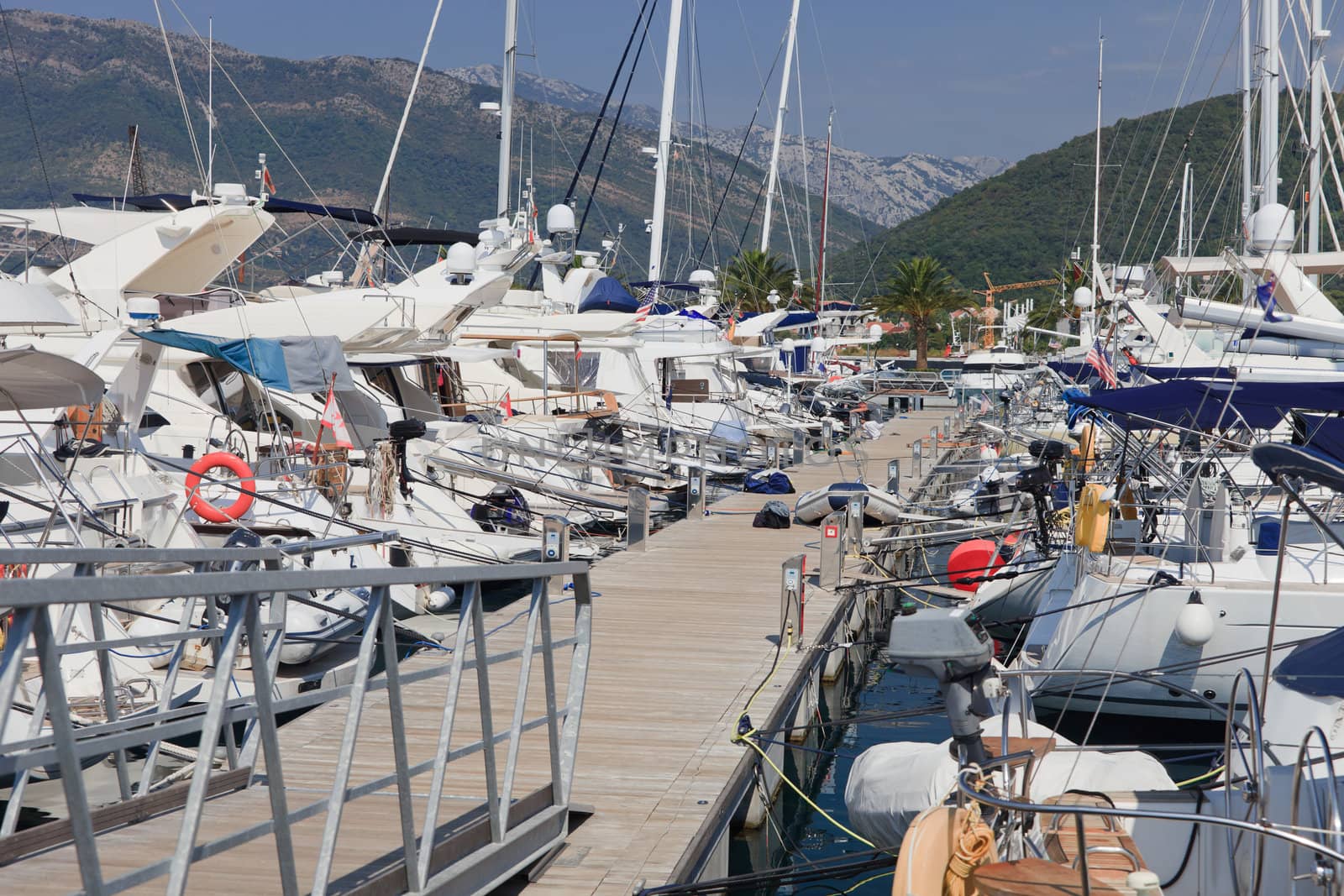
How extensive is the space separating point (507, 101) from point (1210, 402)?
16134 mm

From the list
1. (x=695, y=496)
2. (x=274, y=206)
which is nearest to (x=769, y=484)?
(x=695, y=496)

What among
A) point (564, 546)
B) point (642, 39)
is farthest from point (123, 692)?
point (642, 39)

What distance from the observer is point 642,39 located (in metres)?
31.8

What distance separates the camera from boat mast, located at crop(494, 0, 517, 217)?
2403cm

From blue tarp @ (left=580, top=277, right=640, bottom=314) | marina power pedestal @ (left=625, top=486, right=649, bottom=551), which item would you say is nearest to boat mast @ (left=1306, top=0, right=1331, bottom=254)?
marina power pedestal @ (left=625, top=486, right=649, bottom=551)

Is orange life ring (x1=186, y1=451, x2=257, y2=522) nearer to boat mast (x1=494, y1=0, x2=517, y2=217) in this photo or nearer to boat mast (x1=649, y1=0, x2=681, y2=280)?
boat mast (x1=494, y1=0, x2=517, y2=217)

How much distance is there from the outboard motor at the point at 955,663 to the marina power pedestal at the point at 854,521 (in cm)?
1071

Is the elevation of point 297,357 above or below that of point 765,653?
above

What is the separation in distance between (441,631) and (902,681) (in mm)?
5177

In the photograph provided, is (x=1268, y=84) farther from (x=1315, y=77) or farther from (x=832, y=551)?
(x=832, y=551)

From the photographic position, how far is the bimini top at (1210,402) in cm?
972

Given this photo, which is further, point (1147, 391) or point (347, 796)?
point (1147, 391)

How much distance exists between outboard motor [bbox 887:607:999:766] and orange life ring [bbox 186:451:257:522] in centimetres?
754

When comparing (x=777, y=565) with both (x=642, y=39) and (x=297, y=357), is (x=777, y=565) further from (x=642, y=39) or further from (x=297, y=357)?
(x=642, y=39)
